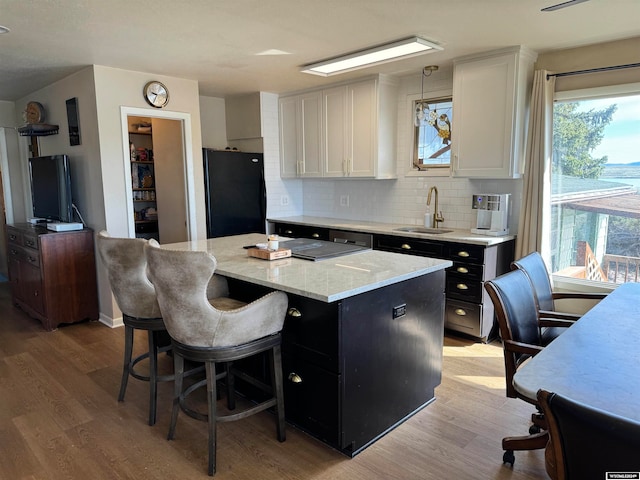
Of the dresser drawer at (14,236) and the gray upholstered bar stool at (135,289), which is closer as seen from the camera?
the gray upholstered bar stool at (135,289)

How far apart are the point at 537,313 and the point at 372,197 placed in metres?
2.86

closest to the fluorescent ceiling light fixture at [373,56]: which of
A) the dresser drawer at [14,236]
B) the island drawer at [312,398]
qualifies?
the island drawer at [312,398]

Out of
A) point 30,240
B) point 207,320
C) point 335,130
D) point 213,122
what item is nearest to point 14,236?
point 30,240

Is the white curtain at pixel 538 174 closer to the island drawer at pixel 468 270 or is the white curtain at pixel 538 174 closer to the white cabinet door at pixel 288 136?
the island drawer at pixel 468 270

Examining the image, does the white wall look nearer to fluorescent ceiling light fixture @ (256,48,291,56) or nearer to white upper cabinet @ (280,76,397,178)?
white upper cabinet @ (280,76,397,178)

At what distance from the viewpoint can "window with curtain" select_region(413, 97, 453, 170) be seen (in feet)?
A: 13.8

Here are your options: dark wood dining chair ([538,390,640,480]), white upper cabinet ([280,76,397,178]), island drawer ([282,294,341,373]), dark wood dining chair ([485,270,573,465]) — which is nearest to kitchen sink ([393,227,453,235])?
white upper cabinet ([280,76,397,178])

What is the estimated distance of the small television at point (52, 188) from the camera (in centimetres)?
417

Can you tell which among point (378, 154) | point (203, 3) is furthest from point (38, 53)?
point (378, 154)

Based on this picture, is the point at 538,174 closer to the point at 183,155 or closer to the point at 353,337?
the point at 353,337

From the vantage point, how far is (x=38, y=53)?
3.40 m

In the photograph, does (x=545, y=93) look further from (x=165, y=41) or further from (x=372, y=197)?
(x=165, y=41)

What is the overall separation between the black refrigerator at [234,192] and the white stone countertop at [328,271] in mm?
1924

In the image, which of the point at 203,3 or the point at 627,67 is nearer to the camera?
the point at 203,3
